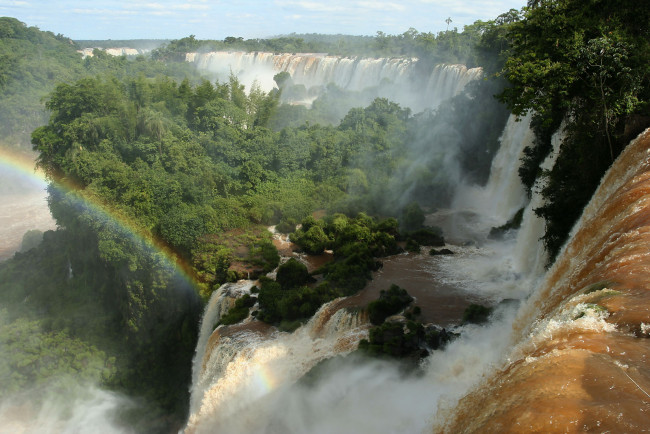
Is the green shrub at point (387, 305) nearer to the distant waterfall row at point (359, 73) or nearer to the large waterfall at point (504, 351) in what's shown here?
the large waterfall at point (504, 351)

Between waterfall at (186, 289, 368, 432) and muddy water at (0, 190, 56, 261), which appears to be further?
muddy water at (0, 190, 56, 261)

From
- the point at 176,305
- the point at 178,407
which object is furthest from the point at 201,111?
the point at 178,407

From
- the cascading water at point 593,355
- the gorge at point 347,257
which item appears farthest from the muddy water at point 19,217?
the cascading water at point 593,355

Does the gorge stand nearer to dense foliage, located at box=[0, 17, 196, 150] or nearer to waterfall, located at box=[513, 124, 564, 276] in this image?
waterfall, located at box=[513, 124, 564, 276]

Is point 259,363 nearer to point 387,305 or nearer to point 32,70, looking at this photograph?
point 387,305

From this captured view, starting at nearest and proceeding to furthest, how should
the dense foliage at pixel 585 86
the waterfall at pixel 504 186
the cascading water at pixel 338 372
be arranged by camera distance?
1. the cascading water at pixel 338 372
2. the dense foliage at pixel 585 86
3. the waterfall at pixel 504 186

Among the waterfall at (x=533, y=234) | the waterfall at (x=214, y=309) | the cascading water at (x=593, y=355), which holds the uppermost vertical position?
the cascading water at (x=593, y=355)

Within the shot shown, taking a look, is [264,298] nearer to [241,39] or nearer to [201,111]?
[201,111]

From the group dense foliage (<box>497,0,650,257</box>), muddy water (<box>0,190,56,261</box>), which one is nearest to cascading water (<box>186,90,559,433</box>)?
dense foliage (<box>497,0,650,257</box>)
